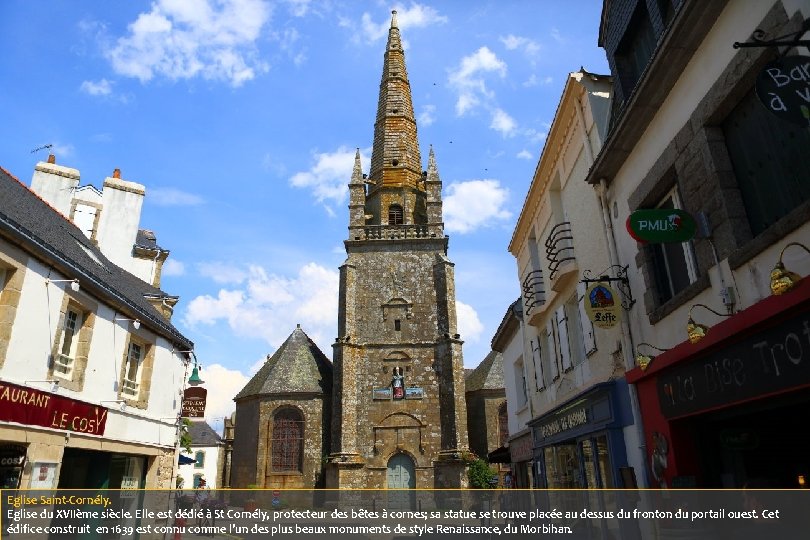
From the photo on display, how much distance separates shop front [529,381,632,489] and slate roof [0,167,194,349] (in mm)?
9002

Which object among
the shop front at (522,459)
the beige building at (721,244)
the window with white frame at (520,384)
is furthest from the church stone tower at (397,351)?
the beige building at (721,244)

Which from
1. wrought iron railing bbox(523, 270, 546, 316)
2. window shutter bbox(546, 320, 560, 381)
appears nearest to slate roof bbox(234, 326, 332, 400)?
wrought iron railing bbox(523, 270, 546, 316)

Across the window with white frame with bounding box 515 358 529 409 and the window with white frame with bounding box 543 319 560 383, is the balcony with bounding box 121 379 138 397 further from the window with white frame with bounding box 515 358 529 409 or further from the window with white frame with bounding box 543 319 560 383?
the window with white frame with bounding box 515 358 529 409

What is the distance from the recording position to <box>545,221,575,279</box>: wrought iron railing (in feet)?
33.6

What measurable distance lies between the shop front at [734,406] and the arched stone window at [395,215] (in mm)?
29727

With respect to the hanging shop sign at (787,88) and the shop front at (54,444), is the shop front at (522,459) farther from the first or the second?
the hanging shop sign at (787,88)

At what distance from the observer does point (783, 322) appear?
4.39m

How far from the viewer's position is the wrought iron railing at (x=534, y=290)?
40.9ft

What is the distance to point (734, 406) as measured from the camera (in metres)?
5.38

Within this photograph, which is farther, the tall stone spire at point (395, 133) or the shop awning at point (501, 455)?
the tall stone spire at point (395, 133)

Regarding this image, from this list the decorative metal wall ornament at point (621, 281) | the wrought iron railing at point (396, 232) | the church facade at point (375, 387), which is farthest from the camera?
the wrought iron railing at point (396, 232)

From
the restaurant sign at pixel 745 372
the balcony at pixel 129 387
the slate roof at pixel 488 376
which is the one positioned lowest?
the restaurant sign at pixel 745 372

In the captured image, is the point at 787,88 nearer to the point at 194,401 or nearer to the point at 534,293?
the point at 534,293

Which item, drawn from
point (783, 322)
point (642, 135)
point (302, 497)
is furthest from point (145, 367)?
point (302, 497)
